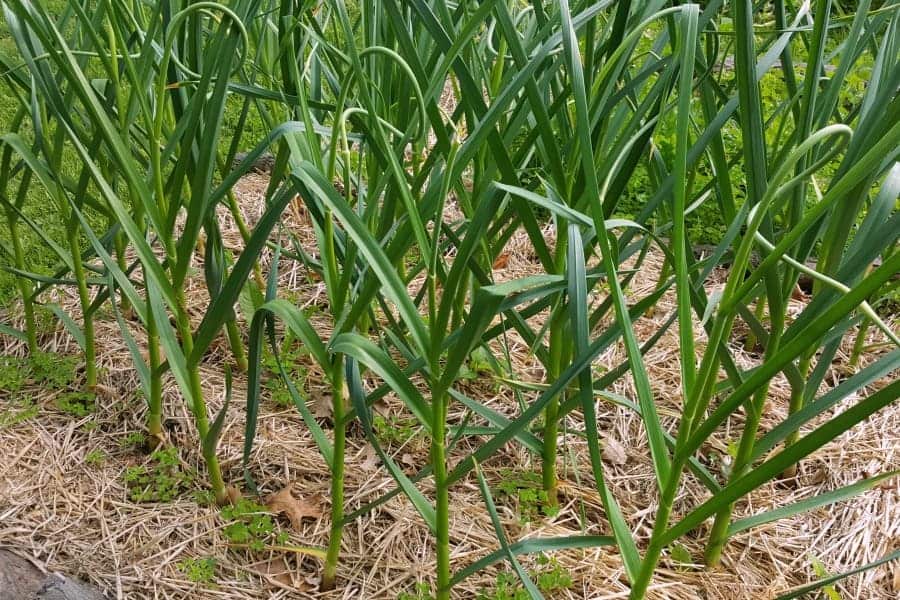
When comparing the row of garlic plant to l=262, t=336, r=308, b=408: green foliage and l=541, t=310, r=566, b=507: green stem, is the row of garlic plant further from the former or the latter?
l=262, t=336, r=308, b=408: green foliage

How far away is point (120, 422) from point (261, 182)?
1.10 m

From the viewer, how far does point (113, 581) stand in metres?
1.16

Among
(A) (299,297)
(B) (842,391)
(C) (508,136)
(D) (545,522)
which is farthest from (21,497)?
(B) (842,391)

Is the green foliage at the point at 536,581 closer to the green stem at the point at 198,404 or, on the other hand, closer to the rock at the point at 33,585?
the green stem at the point at 198,404

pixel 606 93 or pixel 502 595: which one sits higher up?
pixel 606 93

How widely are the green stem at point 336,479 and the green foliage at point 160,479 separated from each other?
31 centimetres

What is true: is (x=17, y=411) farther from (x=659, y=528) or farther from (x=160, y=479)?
(x=659, y=528)

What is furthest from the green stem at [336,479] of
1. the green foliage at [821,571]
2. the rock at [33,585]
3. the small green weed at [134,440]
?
the green foliage at [821,571]

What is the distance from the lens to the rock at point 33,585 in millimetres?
1084

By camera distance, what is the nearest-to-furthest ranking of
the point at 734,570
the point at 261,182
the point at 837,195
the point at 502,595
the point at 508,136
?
the point at 837,195, the point at 508,136, the point at 502,595, the point at 734,570, the point at 261,182

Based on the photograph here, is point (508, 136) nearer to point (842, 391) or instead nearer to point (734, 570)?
point (842, 391)

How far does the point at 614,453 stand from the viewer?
1.41 m

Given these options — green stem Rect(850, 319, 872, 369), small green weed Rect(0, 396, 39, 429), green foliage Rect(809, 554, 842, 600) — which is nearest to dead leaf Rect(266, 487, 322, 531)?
small green weed Rect(0, 396, 39, 429)

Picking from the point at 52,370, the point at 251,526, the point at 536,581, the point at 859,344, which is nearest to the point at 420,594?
the point at 536,581
